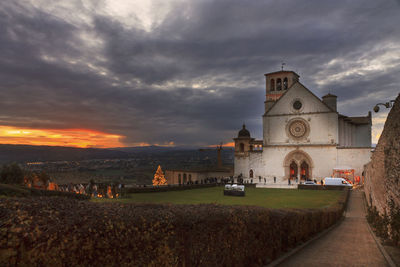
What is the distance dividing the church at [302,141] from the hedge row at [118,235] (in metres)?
49.5

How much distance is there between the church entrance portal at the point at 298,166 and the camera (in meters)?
56.0

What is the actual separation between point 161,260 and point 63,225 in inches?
71.9

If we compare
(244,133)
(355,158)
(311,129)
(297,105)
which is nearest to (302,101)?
(297,105)

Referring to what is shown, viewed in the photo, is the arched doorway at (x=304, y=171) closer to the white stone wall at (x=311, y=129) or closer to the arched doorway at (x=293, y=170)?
the arched doorway at (x=293, y=170)

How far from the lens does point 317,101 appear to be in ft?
185

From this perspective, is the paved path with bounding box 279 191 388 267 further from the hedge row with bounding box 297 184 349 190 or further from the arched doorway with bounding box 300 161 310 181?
the arched doorway with bounding box 300 161 310 181

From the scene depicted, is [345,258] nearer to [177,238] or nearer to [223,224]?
[223,224]

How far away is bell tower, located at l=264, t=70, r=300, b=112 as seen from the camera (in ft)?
219

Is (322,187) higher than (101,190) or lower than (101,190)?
lower

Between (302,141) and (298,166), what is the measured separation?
191 inches

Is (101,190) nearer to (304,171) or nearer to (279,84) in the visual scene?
(304,171)

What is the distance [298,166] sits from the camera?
56.8 metres

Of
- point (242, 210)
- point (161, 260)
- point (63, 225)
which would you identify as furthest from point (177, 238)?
point (242, 210)

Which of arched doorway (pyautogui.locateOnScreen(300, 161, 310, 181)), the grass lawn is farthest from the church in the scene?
the grass lawn
